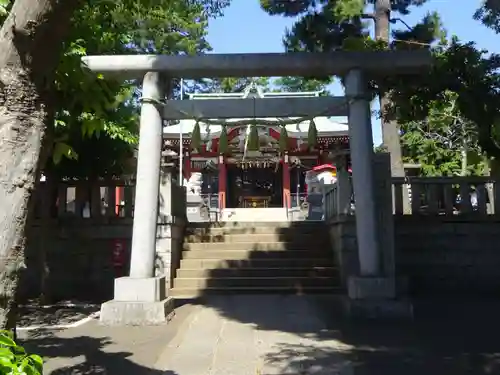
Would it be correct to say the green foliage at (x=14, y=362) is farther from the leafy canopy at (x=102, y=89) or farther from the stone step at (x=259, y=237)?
the stone step at (x=259, y=237)

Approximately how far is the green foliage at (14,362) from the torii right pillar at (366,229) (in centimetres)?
603

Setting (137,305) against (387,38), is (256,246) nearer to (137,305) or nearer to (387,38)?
(137,305)

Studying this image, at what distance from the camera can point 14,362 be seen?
2.02 m

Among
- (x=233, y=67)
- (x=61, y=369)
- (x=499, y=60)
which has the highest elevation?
(x=233, y=67)

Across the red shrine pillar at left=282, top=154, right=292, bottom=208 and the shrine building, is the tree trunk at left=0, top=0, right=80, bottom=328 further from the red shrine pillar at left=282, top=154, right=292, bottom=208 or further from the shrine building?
the red shrine pillar at left=282, top=154, right=292, bottom=208

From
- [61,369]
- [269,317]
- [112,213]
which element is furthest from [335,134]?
[61,369]

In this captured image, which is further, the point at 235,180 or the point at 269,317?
the point at 235,180

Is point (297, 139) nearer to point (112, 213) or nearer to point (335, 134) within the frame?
point (335, 134)

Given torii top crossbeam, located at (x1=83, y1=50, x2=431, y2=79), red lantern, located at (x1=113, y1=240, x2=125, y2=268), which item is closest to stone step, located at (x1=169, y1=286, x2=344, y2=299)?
red lantern, located at (x1=113, y1=240, x2=125, y2=268)

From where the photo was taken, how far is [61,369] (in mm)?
5082

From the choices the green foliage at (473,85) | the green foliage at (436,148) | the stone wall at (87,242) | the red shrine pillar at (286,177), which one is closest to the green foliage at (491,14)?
the green foliage at (473,85)

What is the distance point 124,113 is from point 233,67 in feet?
8.03

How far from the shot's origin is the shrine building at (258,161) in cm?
2358

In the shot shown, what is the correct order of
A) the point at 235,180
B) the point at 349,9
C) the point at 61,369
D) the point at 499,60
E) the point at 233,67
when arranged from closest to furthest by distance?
1. the point at 61,369
2. the point at 499,60
3. the point at 233,67
4. the point at 349,9
5. the point at 235,180
